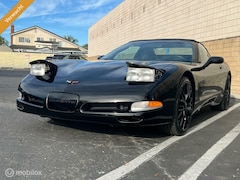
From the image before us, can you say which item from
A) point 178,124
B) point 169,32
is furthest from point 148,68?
point 169,32

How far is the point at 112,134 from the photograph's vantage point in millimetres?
3592

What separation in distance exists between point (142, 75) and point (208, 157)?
3.47 ft

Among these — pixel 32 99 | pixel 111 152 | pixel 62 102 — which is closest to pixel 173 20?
pixel 32 99

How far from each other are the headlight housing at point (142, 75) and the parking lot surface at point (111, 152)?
0.71 meters

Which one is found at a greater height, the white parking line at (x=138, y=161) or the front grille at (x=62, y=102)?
the front grille at (x=62, y=102)

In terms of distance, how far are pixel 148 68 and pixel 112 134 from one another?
0.95 meters

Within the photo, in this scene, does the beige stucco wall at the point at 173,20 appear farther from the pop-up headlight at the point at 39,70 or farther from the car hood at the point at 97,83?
the pop-up headlight at the point at 39,70

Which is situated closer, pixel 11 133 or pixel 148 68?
pixel 148 68

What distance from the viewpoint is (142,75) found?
3182mm

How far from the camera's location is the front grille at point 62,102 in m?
3.18

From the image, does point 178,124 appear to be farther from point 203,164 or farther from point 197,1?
point 197,1

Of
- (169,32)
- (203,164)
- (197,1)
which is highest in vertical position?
(197,1)

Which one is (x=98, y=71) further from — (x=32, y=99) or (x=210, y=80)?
(x=210, y=80)

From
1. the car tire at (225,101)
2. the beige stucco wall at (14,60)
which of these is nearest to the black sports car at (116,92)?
the car tire at (225,101)
